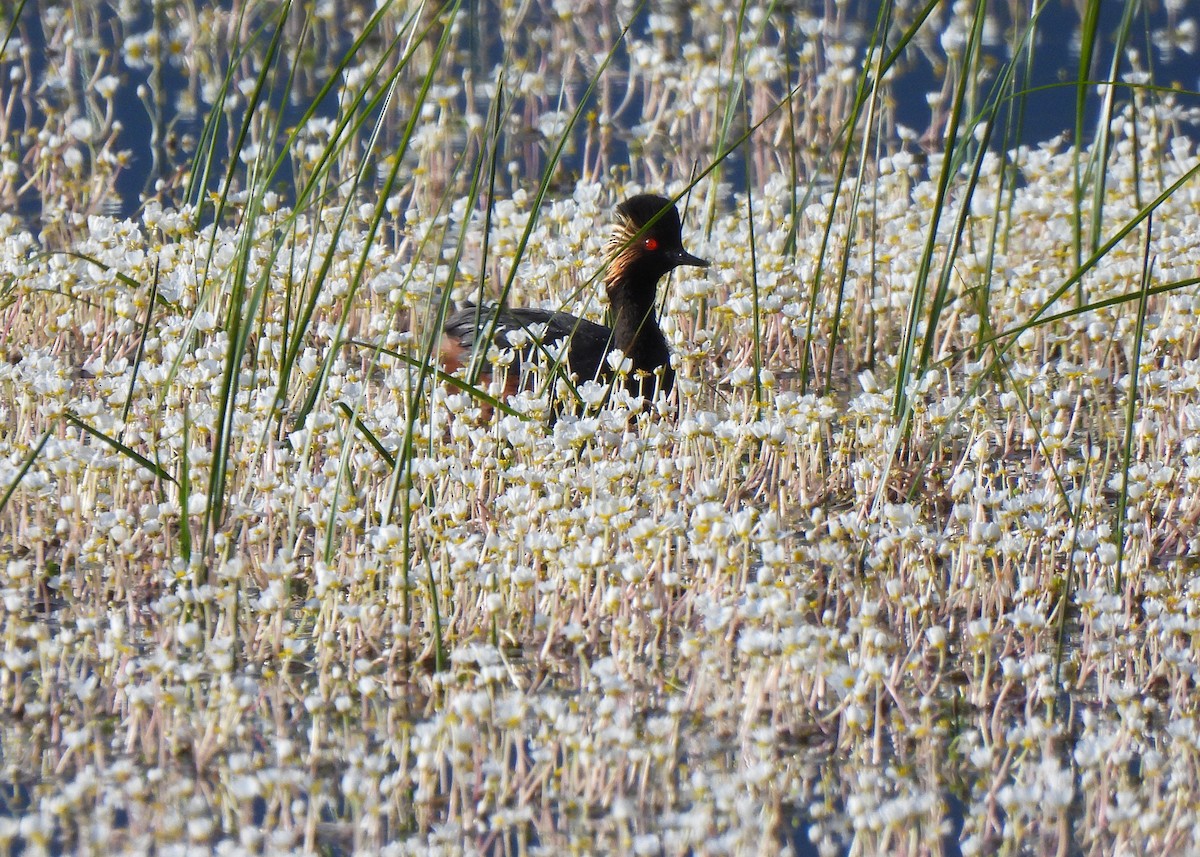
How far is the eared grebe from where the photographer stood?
5766 millimetres

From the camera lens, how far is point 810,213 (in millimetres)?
7031

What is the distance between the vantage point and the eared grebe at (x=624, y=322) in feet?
18.9

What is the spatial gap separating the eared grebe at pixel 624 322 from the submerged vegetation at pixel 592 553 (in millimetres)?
144

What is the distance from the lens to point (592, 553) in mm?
3836

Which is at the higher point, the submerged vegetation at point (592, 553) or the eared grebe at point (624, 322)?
the eared grebe at point (624, 322)

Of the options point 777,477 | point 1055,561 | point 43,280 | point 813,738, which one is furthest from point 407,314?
point 813,738

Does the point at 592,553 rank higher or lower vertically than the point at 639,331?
lower

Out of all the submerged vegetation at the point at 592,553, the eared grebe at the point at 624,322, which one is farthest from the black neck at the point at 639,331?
the submerged vegetation at the point at 592,553

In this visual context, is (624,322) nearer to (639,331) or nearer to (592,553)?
(639,331)

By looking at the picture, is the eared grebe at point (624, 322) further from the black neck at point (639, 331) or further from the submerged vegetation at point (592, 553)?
the submerged vegetation at point (592, 553)

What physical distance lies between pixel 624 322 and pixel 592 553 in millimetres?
2345

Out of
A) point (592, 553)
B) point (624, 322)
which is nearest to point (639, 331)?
point (624, 322)

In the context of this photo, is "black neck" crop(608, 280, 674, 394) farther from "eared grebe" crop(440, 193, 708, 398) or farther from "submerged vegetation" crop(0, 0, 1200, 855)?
"submerged vegetation" crop(0, 0, 1200, 855)

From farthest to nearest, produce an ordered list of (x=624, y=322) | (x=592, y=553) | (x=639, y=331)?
1. (x=624, y=322)
2. (x=639, y=331)
3. (x=592, y=553)
